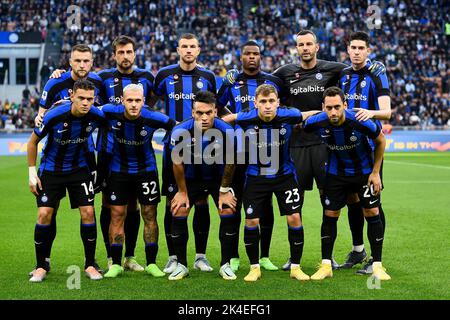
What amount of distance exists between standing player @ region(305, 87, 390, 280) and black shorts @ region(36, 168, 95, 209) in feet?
7.35

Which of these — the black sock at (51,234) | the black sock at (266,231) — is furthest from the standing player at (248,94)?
the black sock at (51,234)

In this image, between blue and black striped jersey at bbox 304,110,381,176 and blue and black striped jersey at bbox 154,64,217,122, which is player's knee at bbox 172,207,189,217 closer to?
blue and black striped jersey at bbox 154,64,217,122

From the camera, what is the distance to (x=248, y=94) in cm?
832

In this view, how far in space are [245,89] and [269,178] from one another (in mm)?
1134

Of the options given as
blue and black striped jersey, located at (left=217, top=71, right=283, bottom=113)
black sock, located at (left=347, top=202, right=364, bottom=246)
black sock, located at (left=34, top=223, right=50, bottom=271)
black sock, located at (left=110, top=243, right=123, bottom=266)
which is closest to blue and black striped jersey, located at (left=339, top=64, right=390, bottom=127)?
blue and black striped jersey, located at (left=217, top=71, right=283, bottom=113)

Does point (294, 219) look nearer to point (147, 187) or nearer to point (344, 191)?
point (344, 191)

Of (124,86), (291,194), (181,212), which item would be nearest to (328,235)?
(291,194)

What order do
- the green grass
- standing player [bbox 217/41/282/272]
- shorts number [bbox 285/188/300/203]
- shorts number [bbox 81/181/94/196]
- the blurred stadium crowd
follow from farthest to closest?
the blurred stadium crowd → standing player [bbox 217/41/282/272] → shorts number [bbox 81/181/94/196] → shorts number [bbox 285/188/300/203] → the green grass

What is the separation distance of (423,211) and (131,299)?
25.3 feet

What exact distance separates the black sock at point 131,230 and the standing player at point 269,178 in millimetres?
1137

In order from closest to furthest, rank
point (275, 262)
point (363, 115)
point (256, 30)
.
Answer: point (363, 115)
point (275, 262)
point (256, 30)

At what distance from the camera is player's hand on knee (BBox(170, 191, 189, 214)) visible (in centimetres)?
782
